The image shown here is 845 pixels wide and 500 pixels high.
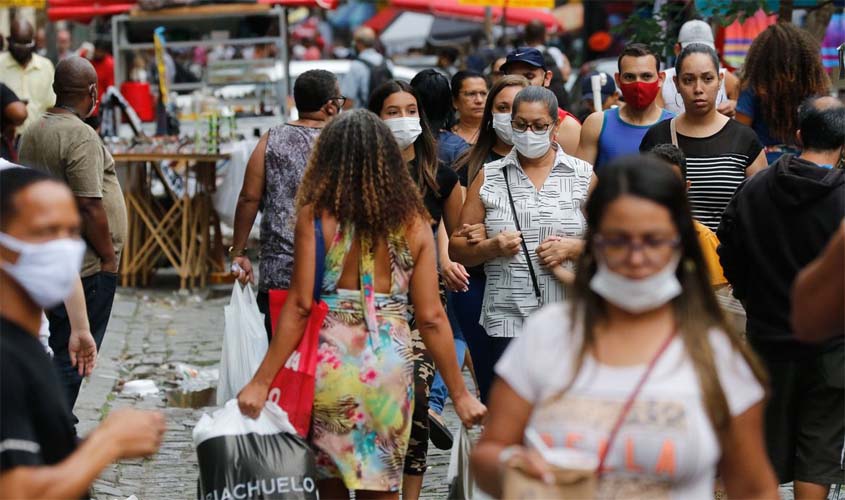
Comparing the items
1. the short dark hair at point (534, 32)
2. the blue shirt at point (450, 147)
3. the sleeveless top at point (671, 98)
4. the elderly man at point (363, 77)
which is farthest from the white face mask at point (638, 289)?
the elderly man at point (363, 77)

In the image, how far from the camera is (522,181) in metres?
6.03

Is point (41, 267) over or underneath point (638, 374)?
over

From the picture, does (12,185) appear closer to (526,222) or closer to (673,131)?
(526,222)

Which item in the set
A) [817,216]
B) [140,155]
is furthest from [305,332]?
[140,155]

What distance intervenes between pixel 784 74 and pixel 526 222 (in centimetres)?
239

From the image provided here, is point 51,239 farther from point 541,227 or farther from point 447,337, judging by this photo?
point 541,227

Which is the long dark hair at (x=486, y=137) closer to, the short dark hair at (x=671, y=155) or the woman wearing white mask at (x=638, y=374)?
the short dark hair at (x=671, y=155)

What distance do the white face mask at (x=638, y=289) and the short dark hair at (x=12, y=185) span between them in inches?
52.2

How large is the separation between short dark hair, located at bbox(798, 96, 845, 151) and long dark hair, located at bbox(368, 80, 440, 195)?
6.08 feet

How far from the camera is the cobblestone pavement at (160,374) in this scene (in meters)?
6.93

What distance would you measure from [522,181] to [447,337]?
134 centimetres

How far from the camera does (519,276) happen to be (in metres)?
5.98

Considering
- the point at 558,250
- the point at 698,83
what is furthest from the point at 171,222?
the point at 558,250

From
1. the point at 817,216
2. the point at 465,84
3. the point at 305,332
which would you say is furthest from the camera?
the point at 465,84
